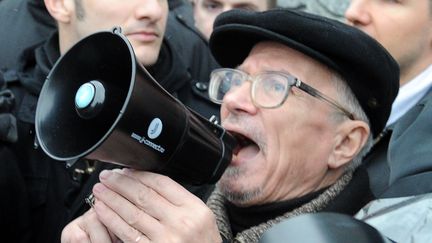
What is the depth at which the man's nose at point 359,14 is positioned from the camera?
9.55 ft

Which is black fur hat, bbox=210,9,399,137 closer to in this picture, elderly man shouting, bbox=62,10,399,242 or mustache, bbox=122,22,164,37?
elderly man shouting, bbox=62,10,399,242

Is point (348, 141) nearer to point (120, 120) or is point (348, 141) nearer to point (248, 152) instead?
point (248, 152)

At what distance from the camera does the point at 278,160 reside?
7.74 ft

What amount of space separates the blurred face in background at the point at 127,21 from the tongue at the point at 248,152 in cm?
100

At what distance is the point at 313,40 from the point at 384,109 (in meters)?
0.31

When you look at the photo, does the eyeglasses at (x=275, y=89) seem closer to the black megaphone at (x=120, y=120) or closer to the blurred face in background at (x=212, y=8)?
the black megaphone at (x=120, y=120)

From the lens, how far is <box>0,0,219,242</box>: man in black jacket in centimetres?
302

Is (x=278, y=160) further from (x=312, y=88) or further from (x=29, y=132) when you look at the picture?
(x=29, y=132)

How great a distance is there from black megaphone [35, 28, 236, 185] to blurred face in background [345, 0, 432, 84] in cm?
92

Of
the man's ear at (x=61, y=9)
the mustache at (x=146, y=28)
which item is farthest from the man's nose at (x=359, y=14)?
the man's ear at (x=61, y=9)

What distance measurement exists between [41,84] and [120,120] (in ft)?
5.00

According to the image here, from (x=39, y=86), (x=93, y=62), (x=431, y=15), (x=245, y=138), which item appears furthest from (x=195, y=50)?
(x=93, y=62)

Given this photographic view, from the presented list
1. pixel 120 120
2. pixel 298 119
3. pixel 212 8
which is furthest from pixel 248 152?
pixel 212 8

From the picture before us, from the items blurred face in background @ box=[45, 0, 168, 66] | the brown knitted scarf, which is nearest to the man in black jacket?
blurred face in background @ box=[45, 0, 168, 66]
